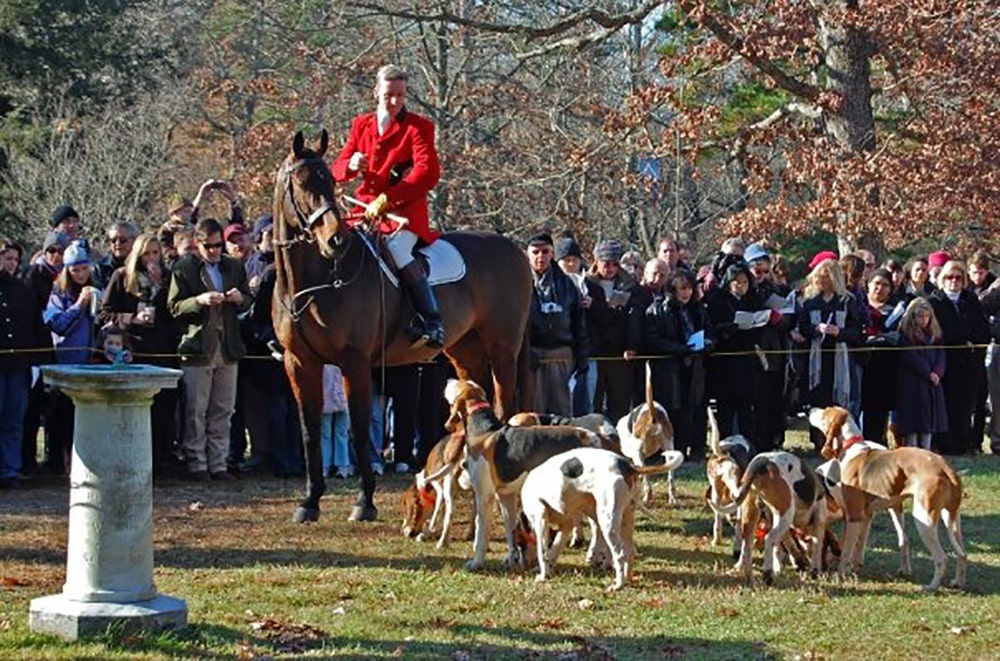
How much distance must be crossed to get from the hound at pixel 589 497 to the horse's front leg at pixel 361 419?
8.41 feet

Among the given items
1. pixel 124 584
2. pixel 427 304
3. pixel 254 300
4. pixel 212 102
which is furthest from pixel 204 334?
pixel 212 102

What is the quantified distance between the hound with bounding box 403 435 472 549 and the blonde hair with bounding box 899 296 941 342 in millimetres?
7129

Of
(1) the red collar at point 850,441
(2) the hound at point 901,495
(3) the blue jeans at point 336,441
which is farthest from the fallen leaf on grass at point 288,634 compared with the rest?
(3) the blue jeans at point 336,441

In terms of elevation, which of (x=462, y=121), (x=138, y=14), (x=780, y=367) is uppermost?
(x=138, y=14)

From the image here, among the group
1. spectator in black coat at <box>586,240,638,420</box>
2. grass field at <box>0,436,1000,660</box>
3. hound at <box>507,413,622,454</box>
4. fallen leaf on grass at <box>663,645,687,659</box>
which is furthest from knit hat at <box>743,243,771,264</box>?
fallen leaf on grass at <box>663,645,687,659</box>

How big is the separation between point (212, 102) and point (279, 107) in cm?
443

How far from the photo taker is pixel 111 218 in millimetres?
33000

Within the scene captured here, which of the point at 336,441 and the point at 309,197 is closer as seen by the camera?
the point at 309,197

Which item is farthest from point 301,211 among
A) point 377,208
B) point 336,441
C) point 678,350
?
point 678,350

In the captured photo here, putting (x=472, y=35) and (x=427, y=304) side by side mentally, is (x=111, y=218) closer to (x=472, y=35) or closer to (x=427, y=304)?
(x=472, y=35)

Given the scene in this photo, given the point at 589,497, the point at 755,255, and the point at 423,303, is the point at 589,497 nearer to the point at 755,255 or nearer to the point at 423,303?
the point at 423,303

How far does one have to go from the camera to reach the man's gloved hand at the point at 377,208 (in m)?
A: 11.9

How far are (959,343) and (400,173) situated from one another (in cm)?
739

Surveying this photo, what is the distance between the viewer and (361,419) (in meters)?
12.0
